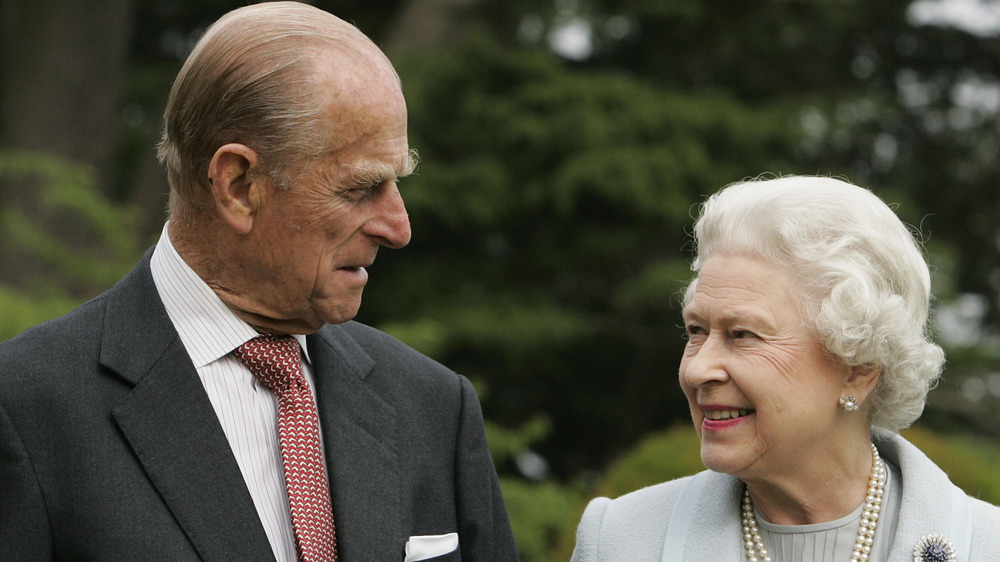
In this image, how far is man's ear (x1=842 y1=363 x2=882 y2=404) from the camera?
269 centimetres

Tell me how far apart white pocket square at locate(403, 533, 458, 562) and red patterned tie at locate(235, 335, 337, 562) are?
0.19 metres

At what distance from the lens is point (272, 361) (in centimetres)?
254

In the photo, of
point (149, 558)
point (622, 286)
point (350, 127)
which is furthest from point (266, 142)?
point (622, 286)

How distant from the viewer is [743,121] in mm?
9180

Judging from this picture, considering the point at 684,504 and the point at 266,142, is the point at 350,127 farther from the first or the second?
the point at 684,504

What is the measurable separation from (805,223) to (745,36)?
753 centimetres

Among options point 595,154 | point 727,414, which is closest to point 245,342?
point 727,414

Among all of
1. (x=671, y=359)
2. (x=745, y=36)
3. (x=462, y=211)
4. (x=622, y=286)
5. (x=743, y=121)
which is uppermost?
(x=745, y=36)

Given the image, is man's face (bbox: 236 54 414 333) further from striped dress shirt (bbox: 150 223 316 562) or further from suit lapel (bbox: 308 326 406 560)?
suit lapel (bbox: 308 326 406 560)

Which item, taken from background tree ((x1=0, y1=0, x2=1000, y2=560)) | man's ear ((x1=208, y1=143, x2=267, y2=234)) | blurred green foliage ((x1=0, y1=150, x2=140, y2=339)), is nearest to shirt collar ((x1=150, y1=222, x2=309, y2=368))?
man's ear ((x1=208, y1=143, x2=267, y2=234))

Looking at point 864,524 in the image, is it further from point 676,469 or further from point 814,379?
point 676,469

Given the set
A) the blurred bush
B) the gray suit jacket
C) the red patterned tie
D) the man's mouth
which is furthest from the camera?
the blurred bush

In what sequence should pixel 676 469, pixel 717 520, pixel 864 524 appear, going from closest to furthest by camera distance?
pixel 864 524, pixel 717 520, pixel 676 469

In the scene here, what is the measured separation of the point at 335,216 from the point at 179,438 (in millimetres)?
561
